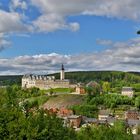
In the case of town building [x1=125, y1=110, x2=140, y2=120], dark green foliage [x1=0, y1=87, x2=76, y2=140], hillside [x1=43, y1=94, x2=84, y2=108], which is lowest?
town building [x1=125, y1=110, x2=140, y2=120]

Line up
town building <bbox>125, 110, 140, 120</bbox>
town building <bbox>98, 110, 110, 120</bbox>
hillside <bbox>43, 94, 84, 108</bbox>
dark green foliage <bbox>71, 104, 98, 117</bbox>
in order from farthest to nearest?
1. hillside <bbox>43, 94, 84, 108</bbox>
2. dark green foliage <bbox>71, 104, 98, 117</bbox>
3. town building <bbox>98, 110, 110, 120</bbox>
4. town building <bbox>125, 110, 140, 120</bbox>

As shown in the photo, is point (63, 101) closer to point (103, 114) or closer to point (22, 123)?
point (103, 114)

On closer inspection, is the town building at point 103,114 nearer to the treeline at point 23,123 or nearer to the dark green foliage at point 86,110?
→ the dark green foliage at point 86,110

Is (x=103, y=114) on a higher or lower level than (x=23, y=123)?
lower

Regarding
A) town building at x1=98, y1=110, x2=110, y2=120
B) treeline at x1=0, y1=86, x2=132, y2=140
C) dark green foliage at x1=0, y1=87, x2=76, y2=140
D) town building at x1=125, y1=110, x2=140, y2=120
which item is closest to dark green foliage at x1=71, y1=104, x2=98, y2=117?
town building at x1=98, y1=110, x2=110, y2=120

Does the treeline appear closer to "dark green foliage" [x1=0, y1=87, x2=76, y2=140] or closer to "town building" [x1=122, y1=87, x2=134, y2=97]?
"dark green foliage" [x1=0, y1=87, x2=76, y2=140]

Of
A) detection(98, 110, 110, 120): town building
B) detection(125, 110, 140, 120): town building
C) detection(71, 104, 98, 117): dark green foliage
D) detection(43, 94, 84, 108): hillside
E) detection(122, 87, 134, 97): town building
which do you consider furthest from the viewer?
detection(122, 87, 134, 97): town building

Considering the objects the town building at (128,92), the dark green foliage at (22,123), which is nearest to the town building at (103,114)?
the town building at (128,92)

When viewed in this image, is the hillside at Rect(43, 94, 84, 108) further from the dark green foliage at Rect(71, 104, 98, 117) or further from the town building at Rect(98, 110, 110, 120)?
the town building at Rect(98, 110, 110, 120)

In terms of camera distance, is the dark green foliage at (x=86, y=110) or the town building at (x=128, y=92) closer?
the dark green foliage at (x=86, y=110)

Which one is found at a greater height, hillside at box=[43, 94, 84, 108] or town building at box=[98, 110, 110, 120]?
hillside at box=[43, 94, 84, 108]

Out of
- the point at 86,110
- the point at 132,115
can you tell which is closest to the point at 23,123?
the point at 132,115

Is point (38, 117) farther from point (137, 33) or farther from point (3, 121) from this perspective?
point (137, 33)

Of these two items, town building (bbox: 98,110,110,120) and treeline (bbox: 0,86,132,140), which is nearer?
treeline (bbox: 0,86,132,140)
